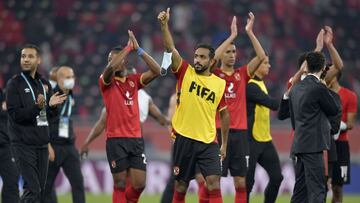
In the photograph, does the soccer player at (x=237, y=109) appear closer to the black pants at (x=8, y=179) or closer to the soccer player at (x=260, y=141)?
the soccer player at (x=260, y=141)

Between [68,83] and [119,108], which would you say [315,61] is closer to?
[119,108]

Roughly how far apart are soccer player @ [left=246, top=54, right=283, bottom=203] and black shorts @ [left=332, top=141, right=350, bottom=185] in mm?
963

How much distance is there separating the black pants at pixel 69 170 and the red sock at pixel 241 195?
2486 mm

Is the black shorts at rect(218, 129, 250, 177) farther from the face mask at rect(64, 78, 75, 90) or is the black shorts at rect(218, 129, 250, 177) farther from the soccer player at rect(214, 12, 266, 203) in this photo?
the face mask at rect(64, 78, 75, 90)

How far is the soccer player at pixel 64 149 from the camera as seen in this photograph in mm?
13602

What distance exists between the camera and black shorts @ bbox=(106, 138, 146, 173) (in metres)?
11.8

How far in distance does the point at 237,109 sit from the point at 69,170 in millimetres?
2854

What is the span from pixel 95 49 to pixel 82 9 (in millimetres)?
1761

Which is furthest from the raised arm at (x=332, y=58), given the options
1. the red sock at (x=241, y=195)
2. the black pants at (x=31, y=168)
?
the black pants at (x=31, y=168)

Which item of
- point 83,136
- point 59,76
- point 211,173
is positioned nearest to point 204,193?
point 211,173

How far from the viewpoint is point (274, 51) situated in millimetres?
24344

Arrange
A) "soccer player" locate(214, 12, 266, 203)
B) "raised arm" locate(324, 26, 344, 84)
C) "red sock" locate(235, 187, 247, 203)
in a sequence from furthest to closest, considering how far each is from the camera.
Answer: "soccer player" locate(214, 12, 266, 203)
"red sock" locate(235, 187, 247, 203)
"raised arm" locate(324, 26, 344, 84)

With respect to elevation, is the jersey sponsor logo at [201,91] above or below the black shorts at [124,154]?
above

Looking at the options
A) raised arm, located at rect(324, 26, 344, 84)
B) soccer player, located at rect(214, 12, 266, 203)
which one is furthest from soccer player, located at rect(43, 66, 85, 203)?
raised arm, located at rect(324, 26, 344, 84)
